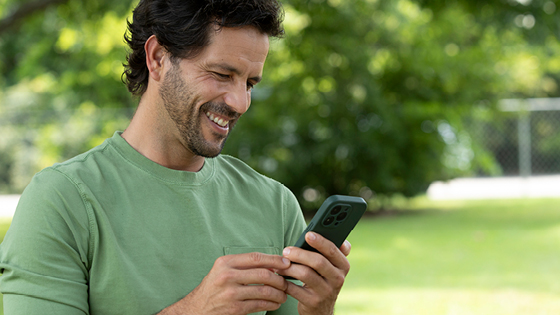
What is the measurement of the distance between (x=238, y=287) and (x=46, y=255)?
46cm

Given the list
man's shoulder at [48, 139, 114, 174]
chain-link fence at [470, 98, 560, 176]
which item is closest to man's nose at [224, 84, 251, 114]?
man's shoulder at [48, 139, 114, 174]

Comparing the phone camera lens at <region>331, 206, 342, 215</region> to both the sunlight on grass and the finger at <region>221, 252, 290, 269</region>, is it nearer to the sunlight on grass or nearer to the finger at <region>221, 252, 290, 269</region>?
the finger at <region>221, 252, 290, 269</region>

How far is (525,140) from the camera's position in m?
13.7

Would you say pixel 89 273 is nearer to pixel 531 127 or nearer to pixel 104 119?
pixel 104 119

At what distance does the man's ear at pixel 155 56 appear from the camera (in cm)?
181

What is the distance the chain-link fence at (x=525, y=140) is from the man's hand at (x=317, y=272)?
12759 mm

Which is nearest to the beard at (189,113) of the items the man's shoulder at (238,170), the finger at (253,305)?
the man's shoulder at (238,170)

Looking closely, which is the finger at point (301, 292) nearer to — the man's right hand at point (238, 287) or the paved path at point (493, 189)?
the man's right hand at point (238, 287)

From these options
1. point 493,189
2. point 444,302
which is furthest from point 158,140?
point 493,189

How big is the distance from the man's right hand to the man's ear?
67cm

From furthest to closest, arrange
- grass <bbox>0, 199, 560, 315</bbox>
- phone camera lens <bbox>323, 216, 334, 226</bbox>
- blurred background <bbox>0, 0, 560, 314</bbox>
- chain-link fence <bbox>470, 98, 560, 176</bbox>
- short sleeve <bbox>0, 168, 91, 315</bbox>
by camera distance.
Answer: chain-link fence <bbox>470, 98, 560, 176</bbox>, blurred background <bbox>0, 0, 560, 314</bbox>, grass <bbox>0, 199, 560, 315</bbox>, phone camera lens <bbox>323, 216, 334, 226</bbox>, short sleeve <bbox>0, 168, 91, 315</bbox>

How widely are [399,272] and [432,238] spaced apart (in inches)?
76.6

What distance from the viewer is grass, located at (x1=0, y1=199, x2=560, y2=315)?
184 inches

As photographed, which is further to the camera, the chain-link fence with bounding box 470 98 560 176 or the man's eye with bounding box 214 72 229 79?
the chain-link fence with bounding box 470 98 560 176
